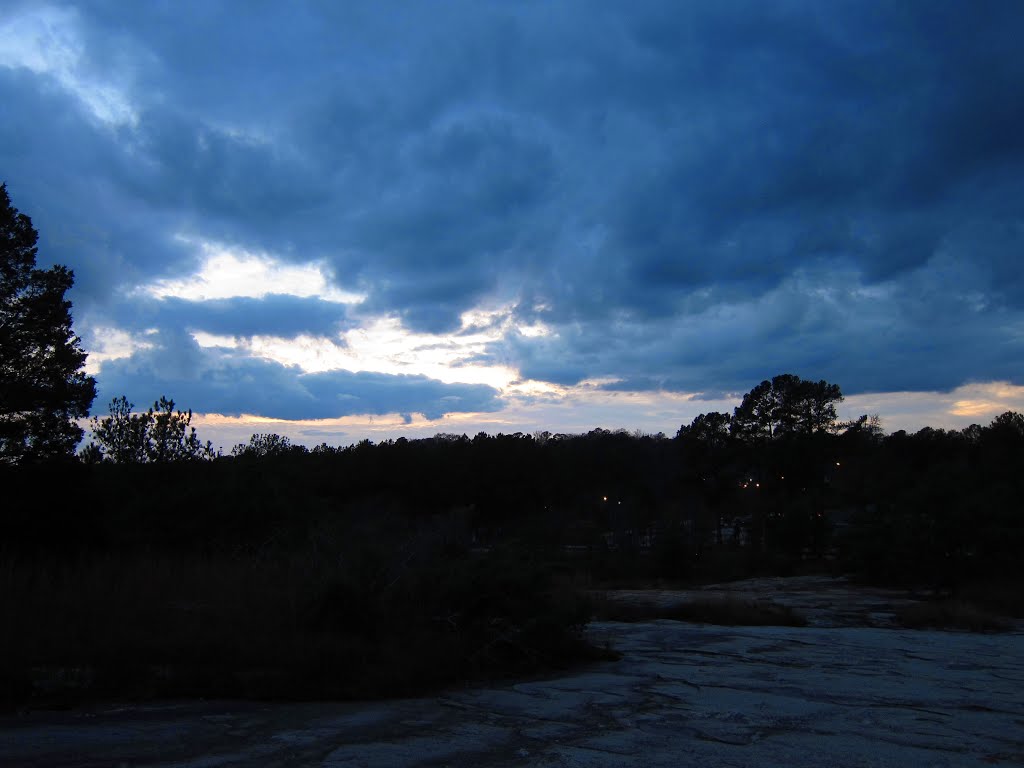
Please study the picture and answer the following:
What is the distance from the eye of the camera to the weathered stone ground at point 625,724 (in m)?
6.16

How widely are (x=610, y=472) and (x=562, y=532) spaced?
1885 cm

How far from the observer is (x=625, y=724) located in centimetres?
739

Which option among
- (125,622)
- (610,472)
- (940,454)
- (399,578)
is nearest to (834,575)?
(399,578)

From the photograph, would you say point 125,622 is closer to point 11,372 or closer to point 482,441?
point 11,372

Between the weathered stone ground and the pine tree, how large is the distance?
19173 mm

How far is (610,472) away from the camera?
69188 millimetres

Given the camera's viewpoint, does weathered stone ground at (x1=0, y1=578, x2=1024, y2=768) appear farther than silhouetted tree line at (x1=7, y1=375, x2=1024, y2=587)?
No

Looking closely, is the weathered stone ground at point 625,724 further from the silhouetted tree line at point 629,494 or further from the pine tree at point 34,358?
the pine tree at point 34,358

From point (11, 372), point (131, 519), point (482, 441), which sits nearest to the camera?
point (131, 519)

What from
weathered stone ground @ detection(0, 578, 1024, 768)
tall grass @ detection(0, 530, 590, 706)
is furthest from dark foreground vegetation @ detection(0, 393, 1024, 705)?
weathered stone ground @ detection(0, 578, 1024, 768)

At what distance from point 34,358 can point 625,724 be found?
24.8m

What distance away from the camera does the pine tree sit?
78.6 ft

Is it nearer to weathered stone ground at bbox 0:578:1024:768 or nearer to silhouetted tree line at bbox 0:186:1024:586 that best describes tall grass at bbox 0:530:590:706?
weathered stone ground at bbox 0:578:1024:768

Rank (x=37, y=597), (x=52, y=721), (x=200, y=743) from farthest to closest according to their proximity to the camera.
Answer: (x=37, y=597) → (x=52, y=721) → (x=200, y=743)
